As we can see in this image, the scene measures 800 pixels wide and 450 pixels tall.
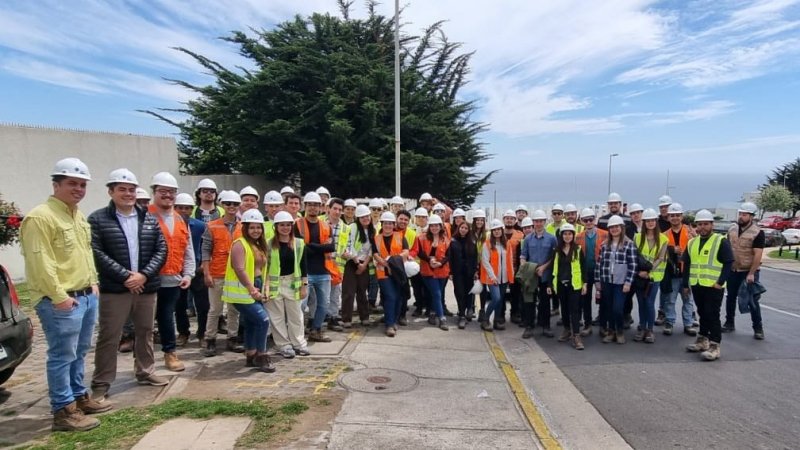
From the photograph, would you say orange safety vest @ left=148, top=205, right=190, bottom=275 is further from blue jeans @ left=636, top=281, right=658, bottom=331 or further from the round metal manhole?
blue jeans @ left=636, top=281, right=658, bottom=331

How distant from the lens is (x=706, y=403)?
4883 millimetres

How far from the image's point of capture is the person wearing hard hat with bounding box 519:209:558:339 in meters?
7.29

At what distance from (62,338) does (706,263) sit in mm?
6797

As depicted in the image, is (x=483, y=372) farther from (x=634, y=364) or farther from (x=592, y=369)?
(x=634, y=364)

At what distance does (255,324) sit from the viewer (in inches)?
209

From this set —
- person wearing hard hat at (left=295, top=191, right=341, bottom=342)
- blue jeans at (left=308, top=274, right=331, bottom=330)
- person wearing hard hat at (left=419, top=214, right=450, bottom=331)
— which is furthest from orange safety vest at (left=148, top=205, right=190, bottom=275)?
person wearing hard hat at (left=419, top=214, right=450, bottom=331)

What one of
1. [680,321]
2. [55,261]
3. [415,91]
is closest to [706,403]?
[680,321]

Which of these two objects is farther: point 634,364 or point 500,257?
point 500,257

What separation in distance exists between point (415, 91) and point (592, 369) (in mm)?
15130

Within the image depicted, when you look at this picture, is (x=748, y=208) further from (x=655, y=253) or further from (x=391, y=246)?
(x=391, y=246)

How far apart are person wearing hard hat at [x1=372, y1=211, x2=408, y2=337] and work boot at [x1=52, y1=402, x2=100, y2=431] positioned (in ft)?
12.5

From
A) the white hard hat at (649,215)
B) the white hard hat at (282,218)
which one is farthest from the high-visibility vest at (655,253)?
the white hard hat at (282,218)

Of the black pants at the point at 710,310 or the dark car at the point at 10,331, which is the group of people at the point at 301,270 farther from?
the dark car at the point at 10,331

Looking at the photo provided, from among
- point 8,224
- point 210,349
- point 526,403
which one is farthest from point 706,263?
point 8,224
